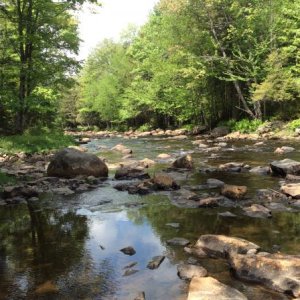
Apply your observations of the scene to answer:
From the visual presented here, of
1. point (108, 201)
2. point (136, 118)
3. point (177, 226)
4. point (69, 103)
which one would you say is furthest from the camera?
point (69, 103)

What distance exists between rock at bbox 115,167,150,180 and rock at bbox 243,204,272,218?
18.0 feet

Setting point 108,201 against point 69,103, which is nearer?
point 108,201

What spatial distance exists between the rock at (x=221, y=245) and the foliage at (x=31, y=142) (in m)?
15.9

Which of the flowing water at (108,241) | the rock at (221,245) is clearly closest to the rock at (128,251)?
the flowing water at (108,241)

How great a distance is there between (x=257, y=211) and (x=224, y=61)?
26588 millimetres

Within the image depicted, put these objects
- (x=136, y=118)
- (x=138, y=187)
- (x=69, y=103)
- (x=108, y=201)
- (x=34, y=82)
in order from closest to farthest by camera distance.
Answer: (x=108, y=201) → (x=138, y=187) → (x=34, y=82) → (x=136, y=118) → (x=69, y=103)

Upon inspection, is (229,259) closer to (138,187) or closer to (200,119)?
(138,187)

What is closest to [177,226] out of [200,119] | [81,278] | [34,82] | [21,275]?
[81,278]

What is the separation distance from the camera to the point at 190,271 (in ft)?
20.0

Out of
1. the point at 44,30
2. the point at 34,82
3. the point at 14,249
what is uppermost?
the point at 44,30

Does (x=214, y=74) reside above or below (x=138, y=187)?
above

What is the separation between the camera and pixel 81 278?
606 cm

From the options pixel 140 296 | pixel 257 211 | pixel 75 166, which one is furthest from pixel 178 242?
pixel 75 166

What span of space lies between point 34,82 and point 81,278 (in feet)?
69.6
